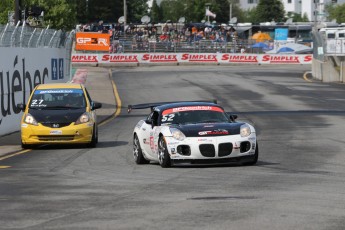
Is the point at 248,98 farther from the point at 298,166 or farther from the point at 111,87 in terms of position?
the point at 298,166

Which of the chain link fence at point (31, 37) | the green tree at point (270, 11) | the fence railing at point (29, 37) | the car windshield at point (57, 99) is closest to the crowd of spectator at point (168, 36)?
the chain link fence at point (31, 37)

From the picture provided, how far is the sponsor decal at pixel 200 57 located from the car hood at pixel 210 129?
65710 mm

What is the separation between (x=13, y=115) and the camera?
30.3 metres

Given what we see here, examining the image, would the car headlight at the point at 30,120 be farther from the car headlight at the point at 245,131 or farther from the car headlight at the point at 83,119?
the car headlight at the point at 245,131

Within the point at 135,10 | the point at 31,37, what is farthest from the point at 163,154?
the point at 135,10

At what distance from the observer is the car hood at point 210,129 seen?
17.6 m

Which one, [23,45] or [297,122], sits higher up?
[23,45]

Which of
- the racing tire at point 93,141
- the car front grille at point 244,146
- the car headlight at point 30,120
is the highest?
the car front grille at point 244,146

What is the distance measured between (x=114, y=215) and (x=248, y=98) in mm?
34277

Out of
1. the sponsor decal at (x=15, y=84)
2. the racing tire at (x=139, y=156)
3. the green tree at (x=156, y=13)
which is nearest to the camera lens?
the racing tire at (x=139, y=156)

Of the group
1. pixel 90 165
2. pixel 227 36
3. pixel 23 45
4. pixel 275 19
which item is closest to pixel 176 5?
pixel 275 19

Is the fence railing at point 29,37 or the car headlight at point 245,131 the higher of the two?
the fence railing at point 29,37

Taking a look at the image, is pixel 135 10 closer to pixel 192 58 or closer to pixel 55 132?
pixel 192 58

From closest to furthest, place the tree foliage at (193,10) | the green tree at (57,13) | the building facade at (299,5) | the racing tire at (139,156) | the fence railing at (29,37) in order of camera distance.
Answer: the racing tire at (139,156), the fence railing at (29,37), the green tree at (57,13), the tree foliage at (193,10), the building facade at (299,5)
